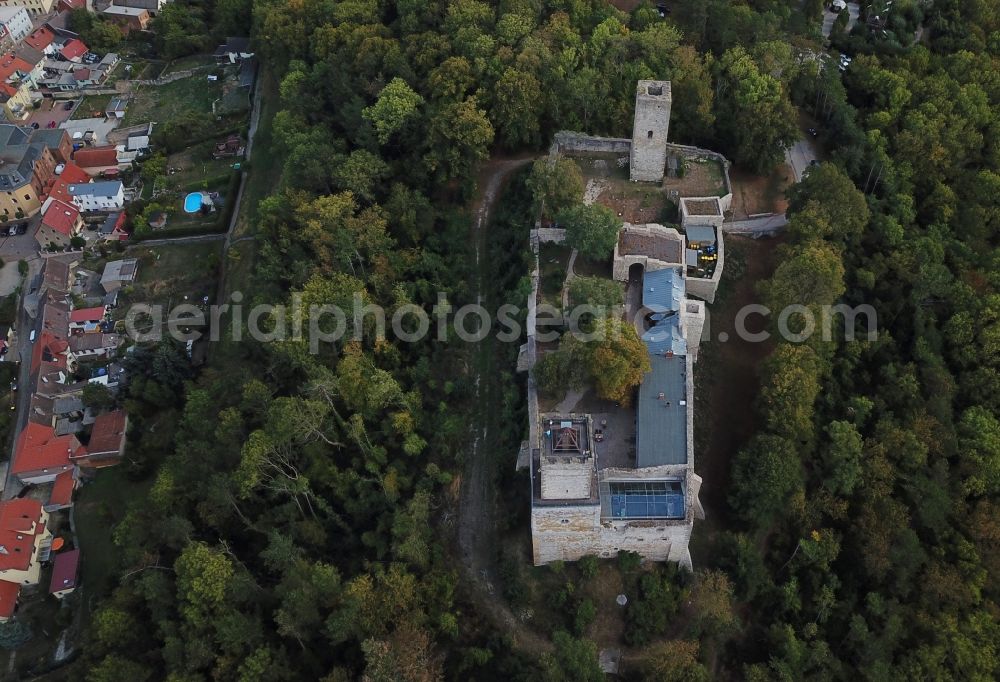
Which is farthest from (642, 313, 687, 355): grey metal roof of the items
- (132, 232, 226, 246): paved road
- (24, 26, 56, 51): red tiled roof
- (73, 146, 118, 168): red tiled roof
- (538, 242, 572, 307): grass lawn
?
(24, 26, 56, 51): red tiled roof

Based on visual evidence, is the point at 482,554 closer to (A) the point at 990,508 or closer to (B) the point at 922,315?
(A) the point at 990,508

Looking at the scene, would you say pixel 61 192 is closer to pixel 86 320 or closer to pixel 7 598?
pixel 86 320

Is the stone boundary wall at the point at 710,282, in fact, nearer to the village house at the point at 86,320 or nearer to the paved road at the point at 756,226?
the paved road at the point at 756,226

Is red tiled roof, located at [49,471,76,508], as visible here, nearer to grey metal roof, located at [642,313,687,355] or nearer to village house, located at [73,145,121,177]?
village house, located at [73,145,121,177]

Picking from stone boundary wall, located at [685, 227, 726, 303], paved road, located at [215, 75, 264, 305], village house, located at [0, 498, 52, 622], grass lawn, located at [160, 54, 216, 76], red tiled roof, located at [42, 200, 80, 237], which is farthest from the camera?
grass lawn, located at [160, 54, 216, 76]

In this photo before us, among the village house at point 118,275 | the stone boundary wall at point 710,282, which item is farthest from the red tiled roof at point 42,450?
the stone boundary wall at point 710,282
